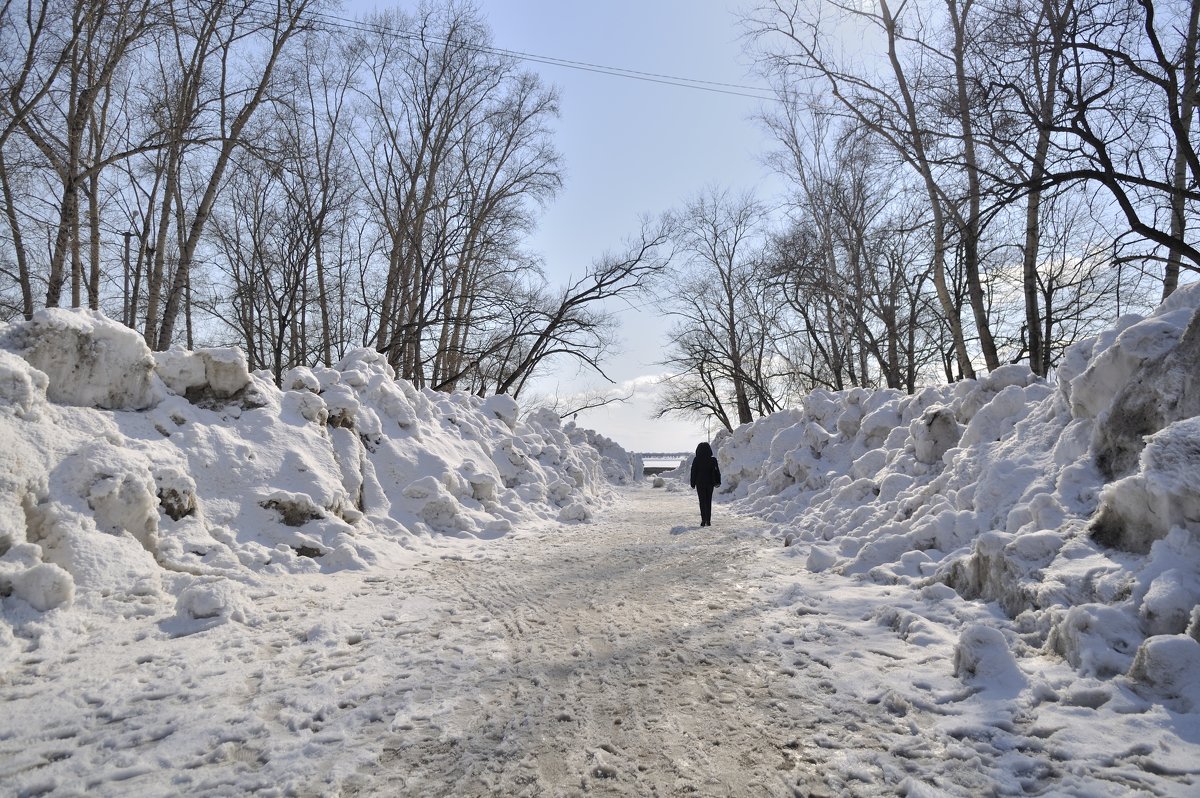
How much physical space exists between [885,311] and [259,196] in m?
18.9

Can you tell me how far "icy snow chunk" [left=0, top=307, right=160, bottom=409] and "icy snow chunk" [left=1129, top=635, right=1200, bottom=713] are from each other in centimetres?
749

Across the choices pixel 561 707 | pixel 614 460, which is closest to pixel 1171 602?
pixel 561 707

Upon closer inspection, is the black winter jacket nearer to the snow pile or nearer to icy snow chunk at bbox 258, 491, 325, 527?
icy snow chunk at bbox 258, 491, 325, 527

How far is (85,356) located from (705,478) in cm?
891

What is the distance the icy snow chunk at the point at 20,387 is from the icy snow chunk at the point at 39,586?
155cm

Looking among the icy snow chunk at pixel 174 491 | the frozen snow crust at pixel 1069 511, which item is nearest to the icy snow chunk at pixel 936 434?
the frozen snow crust at pixel 1069 511

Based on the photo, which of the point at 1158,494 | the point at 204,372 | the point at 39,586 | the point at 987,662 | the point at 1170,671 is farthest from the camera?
the point at 204,372

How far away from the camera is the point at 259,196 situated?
1908 centimetres

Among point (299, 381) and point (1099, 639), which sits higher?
point (299, 381)

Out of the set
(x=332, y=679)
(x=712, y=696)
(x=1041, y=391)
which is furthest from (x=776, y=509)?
(x=332, y=679)

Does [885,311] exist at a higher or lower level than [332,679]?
higher

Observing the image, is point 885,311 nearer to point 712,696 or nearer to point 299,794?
point 712,696

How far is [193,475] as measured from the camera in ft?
19.5

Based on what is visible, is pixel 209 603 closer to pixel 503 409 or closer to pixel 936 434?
pixel 936 434
